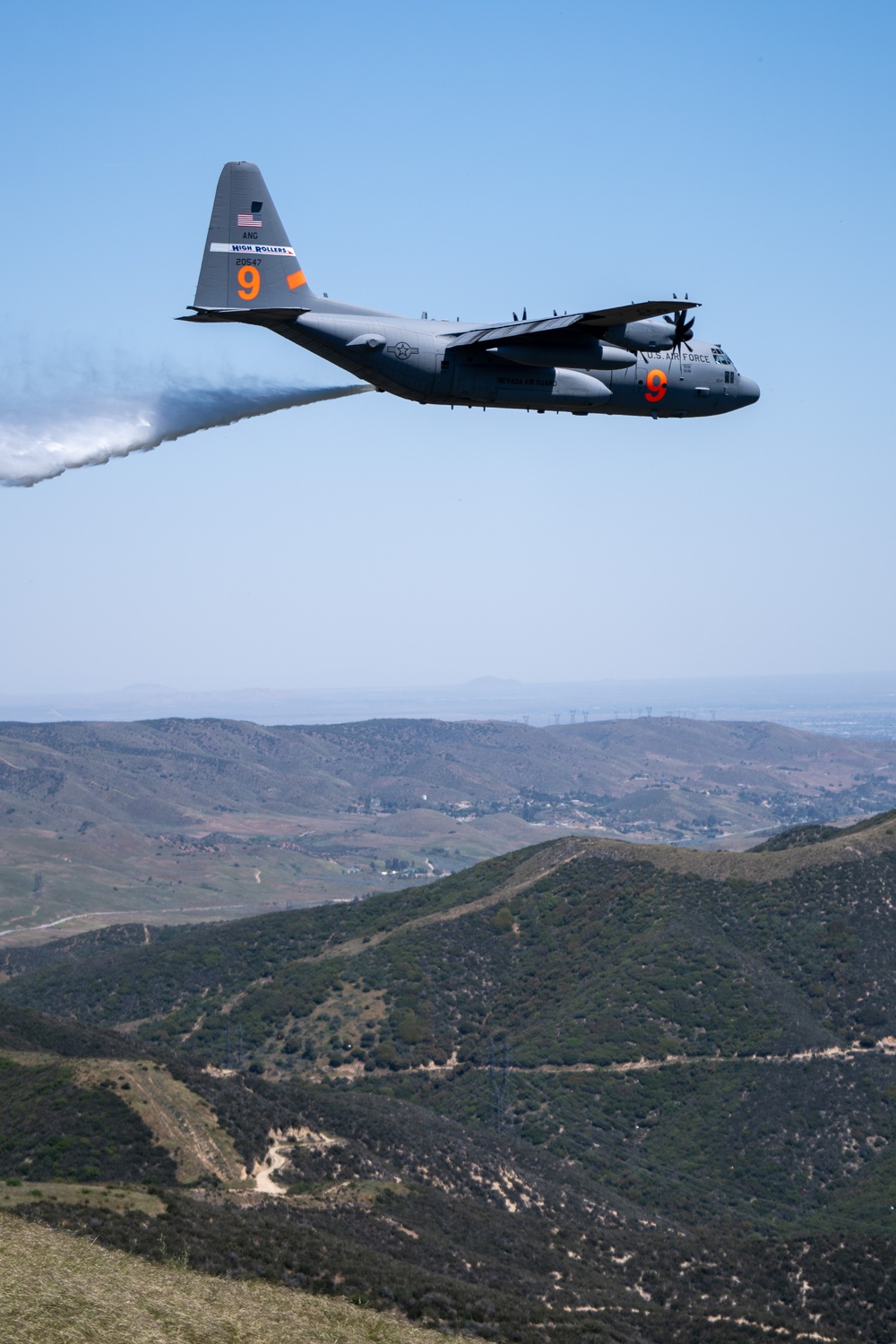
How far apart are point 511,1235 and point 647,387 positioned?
127 ft

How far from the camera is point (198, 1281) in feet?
132

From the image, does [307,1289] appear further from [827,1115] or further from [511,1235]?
[827,1115]

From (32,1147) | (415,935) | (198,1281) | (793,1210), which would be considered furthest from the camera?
(415,935)

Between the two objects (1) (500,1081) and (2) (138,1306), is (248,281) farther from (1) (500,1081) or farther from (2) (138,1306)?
(1) (500,1081)

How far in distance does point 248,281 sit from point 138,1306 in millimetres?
32202

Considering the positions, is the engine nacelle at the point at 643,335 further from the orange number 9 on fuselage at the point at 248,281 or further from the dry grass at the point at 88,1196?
the dry grass at the point at 88,1196

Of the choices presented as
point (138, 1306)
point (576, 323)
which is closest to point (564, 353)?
point (576, 323)

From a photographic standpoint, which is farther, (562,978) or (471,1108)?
(562,978)

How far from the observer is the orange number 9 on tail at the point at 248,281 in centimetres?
4600

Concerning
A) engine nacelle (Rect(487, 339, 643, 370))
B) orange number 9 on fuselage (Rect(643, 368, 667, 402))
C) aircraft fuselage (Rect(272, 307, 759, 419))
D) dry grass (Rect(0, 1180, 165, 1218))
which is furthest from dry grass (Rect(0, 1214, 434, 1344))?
orange number 9 on fuselage (Rect(643, 368, 667, 402))

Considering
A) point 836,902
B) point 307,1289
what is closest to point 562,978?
point 836,902

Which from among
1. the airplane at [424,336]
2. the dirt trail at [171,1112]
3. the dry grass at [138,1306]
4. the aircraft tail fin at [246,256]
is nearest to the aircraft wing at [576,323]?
the airplane at [424,336]

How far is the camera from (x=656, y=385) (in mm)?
49562

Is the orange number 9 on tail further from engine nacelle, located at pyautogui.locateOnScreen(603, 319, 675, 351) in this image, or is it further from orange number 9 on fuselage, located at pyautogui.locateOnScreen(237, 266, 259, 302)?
engine nacelle, located at pyautogui.locateOnScreen(603, 319, 675, 351)
